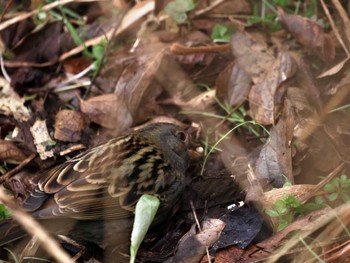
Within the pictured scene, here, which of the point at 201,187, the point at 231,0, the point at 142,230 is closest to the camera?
the point at 142,230

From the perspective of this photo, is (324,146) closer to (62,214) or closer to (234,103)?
(234,103)

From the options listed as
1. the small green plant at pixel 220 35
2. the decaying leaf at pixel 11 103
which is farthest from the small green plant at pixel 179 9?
the decaying leaf at pixel 11 103

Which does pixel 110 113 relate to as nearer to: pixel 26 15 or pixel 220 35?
pixel 220 35

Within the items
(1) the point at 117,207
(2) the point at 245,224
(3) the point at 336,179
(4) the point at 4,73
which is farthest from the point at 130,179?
(4) the point at 4,73

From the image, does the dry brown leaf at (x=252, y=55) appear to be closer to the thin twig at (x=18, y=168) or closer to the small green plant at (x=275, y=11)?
the small green plant at (x=275, y=11)

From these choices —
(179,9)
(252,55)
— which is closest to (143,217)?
(252,55)

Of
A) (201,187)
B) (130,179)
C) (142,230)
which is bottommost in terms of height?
(201,187)

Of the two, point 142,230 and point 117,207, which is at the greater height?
point 142,230
